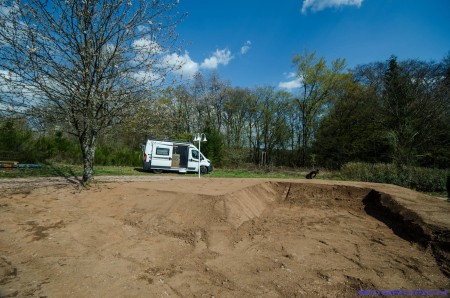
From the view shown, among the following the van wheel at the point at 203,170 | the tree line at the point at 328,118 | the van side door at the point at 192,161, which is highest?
the tree line at the point at 328,118

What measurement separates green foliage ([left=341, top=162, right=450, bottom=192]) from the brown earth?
26.6ft

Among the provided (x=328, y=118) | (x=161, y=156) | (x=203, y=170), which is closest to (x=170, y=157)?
(x=161, y=156)

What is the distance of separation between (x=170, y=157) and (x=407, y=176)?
658 inches

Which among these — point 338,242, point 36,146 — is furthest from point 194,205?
point 36,146

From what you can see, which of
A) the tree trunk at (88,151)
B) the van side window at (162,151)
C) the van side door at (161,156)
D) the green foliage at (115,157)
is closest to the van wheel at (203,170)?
the van side door at (161,156)

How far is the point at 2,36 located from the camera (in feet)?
21.5

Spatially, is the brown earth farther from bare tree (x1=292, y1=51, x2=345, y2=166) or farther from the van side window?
bare tree (x1=292, y1=51, x2=345, y2=166)

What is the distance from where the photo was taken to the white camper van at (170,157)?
17844 mm

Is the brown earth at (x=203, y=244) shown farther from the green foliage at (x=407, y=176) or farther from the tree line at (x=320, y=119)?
the green foliage at (x=407, y=176)

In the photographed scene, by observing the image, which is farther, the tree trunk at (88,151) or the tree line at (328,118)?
the tree line at (328,118)

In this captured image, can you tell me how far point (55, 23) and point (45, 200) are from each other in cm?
540

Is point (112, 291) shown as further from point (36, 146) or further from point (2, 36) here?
point (36, 146)

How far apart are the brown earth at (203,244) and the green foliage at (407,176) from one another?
8115 millimetres

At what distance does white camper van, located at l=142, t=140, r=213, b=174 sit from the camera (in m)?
17.8
